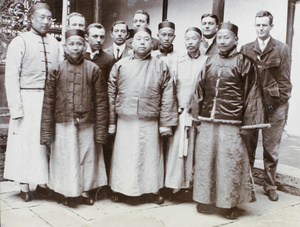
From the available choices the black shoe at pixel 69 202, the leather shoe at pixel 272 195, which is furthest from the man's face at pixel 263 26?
the black shoe at pixel 69 202

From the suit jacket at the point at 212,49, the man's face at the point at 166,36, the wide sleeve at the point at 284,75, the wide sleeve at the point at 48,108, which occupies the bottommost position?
the wide sleeve at the point at 48,108

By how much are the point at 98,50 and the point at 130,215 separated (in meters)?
2.00

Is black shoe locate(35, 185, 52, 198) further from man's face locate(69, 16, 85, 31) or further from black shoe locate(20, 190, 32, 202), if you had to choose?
man's face locate(69, 16, 85, 31)

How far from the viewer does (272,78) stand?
457 centimetres

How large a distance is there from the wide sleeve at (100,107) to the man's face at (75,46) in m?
0.29

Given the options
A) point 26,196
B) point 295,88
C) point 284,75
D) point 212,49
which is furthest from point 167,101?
point 295,88

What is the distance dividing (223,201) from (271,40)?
82.5 inches

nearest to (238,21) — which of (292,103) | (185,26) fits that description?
(185,26)

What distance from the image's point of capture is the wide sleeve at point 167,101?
14.0 feet

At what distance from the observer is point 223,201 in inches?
153

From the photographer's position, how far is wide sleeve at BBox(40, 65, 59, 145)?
4035mm

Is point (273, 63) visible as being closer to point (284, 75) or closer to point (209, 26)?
point (284, 75)

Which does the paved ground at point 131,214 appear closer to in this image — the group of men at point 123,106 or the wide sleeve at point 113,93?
the group of men at point 123,106

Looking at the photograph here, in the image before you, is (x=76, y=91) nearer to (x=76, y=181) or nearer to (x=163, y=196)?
(x=76, y=181)
